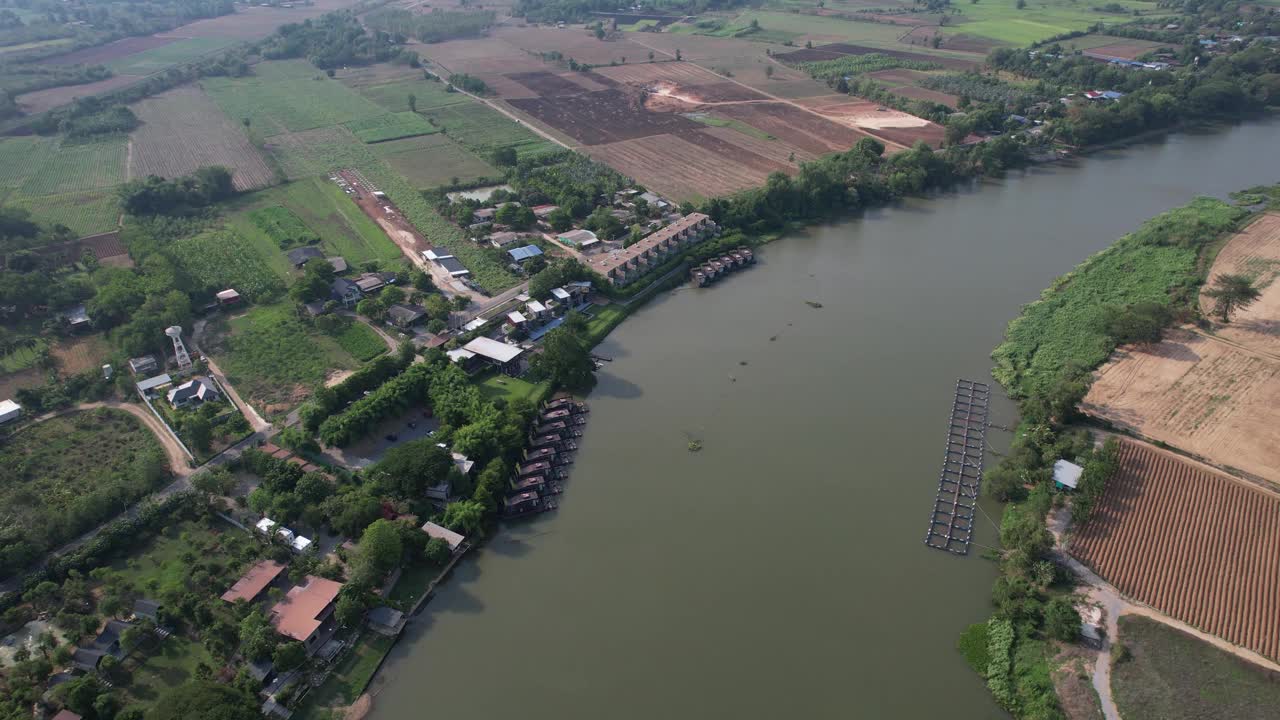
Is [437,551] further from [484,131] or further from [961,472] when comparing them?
[484,131]

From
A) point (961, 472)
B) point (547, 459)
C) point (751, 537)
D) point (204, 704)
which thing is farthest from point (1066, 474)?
point (204, 704)

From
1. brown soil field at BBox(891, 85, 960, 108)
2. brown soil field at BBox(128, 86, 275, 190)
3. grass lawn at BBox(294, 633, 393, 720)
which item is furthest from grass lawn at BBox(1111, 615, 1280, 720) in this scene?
brown soil field at BBox(891, 85, 960, 108)

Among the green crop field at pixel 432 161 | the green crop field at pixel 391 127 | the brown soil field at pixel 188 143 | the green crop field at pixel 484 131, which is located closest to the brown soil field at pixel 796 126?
the green crop field at pixel 484 131

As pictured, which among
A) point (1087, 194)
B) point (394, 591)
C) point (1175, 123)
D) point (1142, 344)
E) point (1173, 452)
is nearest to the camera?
point (394, 591)

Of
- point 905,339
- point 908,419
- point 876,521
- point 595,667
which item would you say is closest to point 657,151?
point 905,339

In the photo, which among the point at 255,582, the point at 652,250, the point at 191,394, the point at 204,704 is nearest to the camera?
the point at 204,704

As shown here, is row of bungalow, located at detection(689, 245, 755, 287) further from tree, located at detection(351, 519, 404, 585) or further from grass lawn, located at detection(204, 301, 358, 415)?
tree, located at detection(351, 519, 404, 585)

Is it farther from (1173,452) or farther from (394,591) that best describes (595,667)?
(1173,452)
